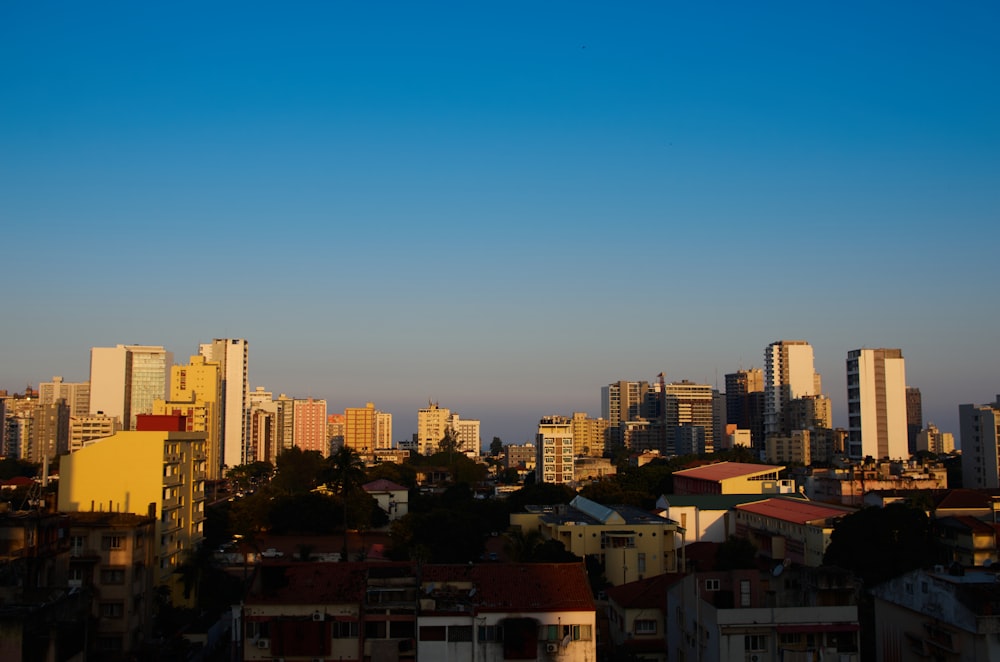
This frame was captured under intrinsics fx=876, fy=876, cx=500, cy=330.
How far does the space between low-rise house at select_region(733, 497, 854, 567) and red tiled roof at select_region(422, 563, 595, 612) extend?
17.0 metres

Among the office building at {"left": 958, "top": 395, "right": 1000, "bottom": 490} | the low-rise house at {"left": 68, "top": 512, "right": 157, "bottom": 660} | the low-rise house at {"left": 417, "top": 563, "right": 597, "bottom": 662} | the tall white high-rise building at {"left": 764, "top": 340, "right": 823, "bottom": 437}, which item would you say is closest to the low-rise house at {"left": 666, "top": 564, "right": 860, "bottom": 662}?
the low-rise house at {"left": 417, "top": 563, "right": 597, "bottom": 662}

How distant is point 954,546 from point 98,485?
1288 inches

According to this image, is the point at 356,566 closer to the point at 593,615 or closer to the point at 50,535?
the point at 593,615

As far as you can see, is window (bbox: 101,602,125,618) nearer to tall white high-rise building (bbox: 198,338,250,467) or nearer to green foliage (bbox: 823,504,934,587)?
green foliage (bbox: 823,504,934,587)

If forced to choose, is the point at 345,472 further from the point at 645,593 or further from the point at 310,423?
the point at 310,423

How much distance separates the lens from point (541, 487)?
57.9 meters

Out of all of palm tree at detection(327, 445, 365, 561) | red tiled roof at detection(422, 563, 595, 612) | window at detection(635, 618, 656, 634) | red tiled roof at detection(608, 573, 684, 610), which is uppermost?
palm tree at detection(327, 445, 365, 561)

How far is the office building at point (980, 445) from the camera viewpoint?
66.4m

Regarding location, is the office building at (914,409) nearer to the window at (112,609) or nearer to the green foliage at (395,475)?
the green foliage at (395,475)

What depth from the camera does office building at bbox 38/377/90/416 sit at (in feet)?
422

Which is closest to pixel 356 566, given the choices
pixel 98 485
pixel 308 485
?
pixel 98 485

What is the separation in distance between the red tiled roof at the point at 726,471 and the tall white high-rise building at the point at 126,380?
81316 millimetres

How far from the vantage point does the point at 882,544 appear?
98.8 feet

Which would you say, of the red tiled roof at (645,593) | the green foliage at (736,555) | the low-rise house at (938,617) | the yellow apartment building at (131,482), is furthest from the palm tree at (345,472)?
the low-rise house at (938,617)
